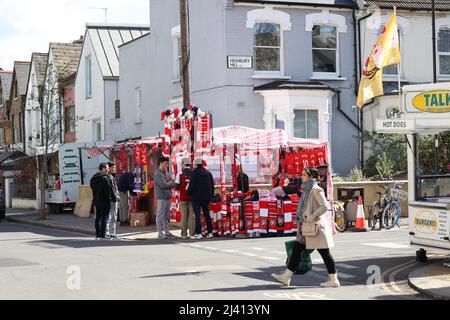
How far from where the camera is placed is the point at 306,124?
26828 millimetres

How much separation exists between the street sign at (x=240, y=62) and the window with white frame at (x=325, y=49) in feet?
8.57

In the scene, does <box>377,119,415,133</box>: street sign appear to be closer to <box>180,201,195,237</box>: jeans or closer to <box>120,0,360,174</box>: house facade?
<box>180,201,195,237</box>: jeans

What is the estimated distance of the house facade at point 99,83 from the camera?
37406 mm

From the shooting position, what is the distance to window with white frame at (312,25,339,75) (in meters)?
27.6

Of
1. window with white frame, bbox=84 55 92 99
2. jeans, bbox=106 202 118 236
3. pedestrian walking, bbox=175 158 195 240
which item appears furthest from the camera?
window with white frame, bbox=84 55 92 99

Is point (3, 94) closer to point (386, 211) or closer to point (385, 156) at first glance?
point (385, 156)

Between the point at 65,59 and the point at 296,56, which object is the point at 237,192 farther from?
the point at 65,59

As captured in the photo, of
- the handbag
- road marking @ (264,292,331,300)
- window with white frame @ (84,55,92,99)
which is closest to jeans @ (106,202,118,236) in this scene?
the handbag

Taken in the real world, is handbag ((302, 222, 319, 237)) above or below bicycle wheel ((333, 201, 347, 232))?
above

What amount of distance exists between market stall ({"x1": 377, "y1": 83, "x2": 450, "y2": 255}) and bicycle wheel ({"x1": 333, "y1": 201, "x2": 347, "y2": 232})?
6068 millimetres

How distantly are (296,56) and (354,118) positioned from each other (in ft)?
9.92

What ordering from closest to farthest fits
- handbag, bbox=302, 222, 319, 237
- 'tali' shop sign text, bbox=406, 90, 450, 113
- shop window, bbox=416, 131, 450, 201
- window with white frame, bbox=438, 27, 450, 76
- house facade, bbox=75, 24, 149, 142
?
handbag, bbox=302, 222, 319, 237
'tali' shop sign text, bbox=406, 90, 450, 113
shop window, bbox=416, 131, 450, 201
window with white frame, bbox=438, 27, 450, 76
house facade, bbox=75, 24, 149, 142

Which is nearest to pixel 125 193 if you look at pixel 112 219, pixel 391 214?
pixel 112 219

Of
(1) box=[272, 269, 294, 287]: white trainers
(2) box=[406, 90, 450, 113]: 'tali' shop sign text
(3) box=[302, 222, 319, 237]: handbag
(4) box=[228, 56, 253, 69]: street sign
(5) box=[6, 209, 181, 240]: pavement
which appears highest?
(4) box=[228, 56, 253, 69]: street sign
